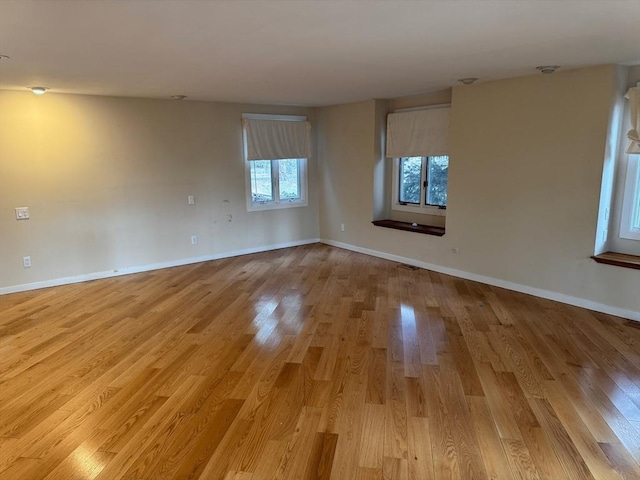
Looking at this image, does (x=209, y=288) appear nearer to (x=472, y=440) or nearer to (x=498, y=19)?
(x=472, y=440)

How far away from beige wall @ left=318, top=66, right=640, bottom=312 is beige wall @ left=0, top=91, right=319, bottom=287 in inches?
117

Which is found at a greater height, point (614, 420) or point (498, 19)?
point (498, 19)

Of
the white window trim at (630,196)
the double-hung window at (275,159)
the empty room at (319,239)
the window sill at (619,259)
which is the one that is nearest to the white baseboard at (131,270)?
the empty room at (319,239)

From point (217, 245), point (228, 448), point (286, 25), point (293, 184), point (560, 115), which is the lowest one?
point (228, 448)

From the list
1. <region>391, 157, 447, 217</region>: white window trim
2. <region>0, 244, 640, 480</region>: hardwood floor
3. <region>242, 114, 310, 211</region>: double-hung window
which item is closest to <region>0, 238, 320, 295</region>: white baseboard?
<region>0, 244, 640, 480</region>: hardwood floor

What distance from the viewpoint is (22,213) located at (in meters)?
4.74

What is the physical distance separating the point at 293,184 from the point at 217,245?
1645mm

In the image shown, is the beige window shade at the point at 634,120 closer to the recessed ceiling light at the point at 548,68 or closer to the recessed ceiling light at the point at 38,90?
the recessed ceiling light at the point at 548,68

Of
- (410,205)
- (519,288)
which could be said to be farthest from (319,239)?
(519,288)

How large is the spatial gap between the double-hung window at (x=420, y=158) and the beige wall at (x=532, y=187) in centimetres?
36

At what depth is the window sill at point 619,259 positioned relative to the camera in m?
3.69

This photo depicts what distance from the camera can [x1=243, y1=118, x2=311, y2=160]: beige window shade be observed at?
615cm

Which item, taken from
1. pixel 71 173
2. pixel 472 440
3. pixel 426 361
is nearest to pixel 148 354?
pixel 426 361

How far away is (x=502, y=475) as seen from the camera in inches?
77.5
